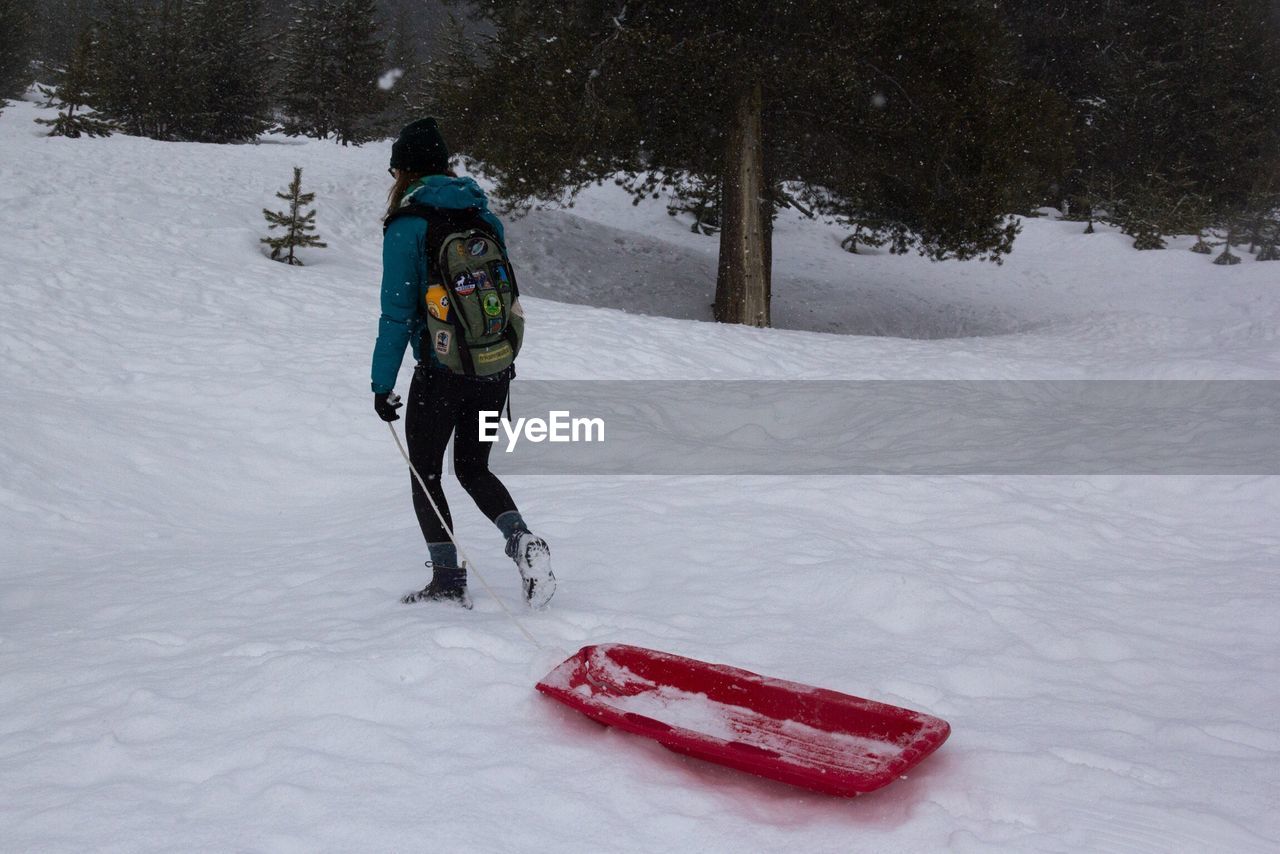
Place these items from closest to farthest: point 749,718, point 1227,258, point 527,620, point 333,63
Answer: point 749,718
point 527,620
point 1227,258
point 333,63

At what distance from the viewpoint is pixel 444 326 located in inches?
151

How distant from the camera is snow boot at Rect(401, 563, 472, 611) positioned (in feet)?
14.3

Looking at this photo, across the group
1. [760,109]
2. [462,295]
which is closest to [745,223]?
[760,109]

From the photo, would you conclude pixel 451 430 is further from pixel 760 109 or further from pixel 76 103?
pixel 76 103

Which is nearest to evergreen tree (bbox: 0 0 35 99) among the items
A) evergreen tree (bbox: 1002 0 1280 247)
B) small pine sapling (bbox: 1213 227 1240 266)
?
evergreen tree (bbox: 1002 0 1280 247)

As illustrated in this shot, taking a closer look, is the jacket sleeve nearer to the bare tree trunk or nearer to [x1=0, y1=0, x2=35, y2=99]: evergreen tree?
the bare tree trunk

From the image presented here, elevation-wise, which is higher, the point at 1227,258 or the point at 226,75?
the point at 226,75

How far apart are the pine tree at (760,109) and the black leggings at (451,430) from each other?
879cm

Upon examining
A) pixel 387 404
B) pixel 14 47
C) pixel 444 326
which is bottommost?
pixel 387 404

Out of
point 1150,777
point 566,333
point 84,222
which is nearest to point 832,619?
point 1150,777

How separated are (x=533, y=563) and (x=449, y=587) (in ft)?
1.92

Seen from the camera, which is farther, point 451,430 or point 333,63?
point 333,63

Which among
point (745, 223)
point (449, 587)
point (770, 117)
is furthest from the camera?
point (770, 117)

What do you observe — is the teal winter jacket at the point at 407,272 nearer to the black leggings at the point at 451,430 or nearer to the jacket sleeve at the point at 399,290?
A: the jacket sleeve at the point at 399,290
